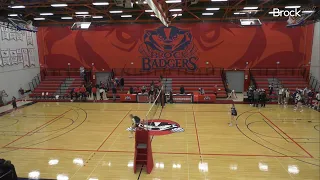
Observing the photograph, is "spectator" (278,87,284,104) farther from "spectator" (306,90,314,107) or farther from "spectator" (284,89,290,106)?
"spectator" (306,90,314,107)

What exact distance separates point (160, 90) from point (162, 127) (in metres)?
6.36

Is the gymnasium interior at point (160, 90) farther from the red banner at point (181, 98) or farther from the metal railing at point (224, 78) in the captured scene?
the metal railing at point (224, 78)

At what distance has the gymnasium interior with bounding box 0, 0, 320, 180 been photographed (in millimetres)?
9977

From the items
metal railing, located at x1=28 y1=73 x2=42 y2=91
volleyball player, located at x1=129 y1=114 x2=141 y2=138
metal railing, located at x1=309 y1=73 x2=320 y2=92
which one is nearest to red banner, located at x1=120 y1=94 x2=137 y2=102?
volleyball player, located at x1=129 y1=114 x2=141 y2=138

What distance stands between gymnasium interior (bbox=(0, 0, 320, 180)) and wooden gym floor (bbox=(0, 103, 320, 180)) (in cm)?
7

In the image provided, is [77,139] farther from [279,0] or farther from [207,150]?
[279,0]

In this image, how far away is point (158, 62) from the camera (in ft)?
89.9

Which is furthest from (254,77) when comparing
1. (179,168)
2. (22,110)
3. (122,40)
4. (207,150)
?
(22,110)

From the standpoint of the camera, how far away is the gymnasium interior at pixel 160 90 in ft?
32.7

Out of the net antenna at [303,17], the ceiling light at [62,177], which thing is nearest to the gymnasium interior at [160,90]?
the ceiling light at [62,177]

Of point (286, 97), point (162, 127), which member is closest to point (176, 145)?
point (162, 127)

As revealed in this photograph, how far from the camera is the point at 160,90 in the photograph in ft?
67.8

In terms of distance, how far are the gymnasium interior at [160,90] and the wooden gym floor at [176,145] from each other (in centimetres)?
7

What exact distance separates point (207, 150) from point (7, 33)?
2182cm
